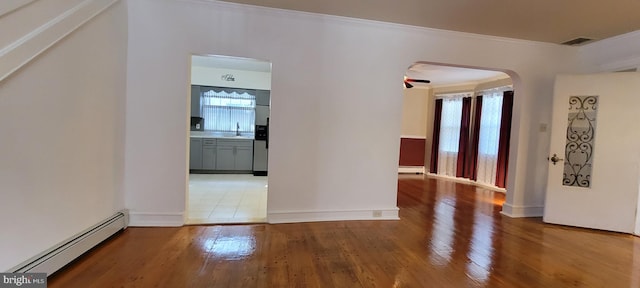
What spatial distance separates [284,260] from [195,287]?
0.74 meters

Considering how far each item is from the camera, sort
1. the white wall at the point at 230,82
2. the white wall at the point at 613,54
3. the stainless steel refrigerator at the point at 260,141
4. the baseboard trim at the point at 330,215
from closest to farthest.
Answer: the baseboard trim at the point at 330,215, the white wall at the point at 613,54, the stainless steel refrigerator at the point at 260,141, the white wall at the point at 230,82

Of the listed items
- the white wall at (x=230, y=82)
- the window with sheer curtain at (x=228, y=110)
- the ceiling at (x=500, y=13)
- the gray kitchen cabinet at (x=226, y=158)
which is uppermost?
the ceiling at (x=500, y=13)

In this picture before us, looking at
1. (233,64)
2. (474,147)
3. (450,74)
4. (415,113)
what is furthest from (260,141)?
(474,147)

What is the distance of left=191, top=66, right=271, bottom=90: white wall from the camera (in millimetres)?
7326

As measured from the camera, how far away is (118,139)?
10.2ft

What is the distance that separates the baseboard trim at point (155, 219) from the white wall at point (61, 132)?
0.23 m

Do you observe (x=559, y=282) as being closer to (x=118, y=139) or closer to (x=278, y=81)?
(x=278, y=81)

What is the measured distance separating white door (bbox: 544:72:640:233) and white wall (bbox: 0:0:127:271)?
209 inches

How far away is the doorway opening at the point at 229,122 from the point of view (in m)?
6.81

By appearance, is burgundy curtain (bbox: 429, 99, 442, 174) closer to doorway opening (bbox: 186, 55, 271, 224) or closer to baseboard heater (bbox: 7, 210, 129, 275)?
doorway opening (bbox: 186, 55, 271, 224)

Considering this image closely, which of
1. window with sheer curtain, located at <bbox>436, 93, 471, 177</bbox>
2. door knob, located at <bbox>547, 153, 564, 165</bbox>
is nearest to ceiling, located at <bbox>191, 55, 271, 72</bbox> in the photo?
window with sheer curtain, located at <bbox>436, 93, 471, 177</bbox>

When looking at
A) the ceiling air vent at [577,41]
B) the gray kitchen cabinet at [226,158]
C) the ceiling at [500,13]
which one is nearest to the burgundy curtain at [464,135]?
the ceiling air vent at [577,41]

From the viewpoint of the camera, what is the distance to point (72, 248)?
2.36 meters

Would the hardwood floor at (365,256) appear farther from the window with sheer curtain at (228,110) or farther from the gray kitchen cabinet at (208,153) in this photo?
the window with sheer curtain at (228,110)
